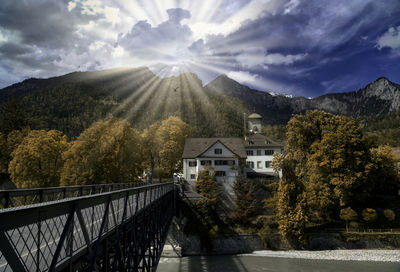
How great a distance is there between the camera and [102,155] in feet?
116

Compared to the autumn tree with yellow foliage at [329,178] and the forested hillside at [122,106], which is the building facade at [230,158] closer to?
the autumn tree with yellow foliage at [329,178]

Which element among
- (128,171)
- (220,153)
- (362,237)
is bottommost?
(362,237)

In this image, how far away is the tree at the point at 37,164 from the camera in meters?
35.2

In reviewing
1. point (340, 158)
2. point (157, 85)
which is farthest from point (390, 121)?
point (340, 158)

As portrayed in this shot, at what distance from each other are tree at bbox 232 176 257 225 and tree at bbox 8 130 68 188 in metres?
24.7

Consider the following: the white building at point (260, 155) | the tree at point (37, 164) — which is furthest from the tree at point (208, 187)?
the tree at point (37, 164)

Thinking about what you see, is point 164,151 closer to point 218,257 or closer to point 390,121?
point 218,257

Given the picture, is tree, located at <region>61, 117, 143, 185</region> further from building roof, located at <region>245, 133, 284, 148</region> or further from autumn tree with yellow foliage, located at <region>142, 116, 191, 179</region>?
building roof, located at <region>245, 133, 284, 148</region>

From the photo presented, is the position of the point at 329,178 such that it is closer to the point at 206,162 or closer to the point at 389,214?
the point at 389,214

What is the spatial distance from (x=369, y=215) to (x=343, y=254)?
7.82 meters

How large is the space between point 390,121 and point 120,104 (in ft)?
528

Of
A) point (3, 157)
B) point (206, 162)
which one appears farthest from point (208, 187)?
point (3, 157)

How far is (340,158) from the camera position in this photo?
38094 mm

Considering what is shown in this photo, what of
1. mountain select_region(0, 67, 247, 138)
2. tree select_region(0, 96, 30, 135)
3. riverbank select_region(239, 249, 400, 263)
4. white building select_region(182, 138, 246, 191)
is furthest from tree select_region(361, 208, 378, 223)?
mountain select_region(0, 67, 247, 138)
